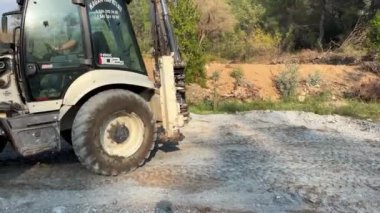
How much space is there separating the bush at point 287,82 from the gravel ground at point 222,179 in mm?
8018

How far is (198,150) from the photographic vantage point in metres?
7.91

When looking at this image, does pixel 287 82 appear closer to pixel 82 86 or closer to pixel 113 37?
pixel 113 37

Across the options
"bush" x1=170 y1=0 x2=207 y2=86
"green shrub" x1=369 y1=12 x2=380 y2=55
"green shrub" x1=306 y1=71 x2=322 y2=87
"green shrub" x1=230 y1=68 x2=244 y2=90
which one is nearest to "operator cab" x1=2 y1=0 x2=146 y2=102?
"bush" x1=170 y1=0 x2=207 y2=86

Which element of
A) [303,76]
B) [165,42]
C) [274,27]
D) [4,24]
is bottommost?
[303,76]

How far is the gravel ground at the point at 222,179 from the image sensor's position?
5.47 m

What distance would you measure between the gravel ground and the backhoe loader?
442mm

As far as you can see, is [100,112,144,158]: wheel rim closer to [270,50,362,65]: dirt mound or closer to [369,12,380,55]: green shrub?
[369,12,380,55]: green shrub

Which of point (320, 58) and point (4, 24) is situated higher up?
point (4, 24)

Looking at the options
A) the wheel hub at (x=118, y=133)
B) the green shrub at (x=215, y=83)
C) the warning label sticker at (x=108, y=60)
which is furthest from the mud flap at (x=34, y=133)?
the green shrub at (x=215, y=83)

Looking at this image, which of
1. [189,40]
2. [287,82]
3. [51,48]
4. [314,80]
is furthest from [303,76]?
[51,48]

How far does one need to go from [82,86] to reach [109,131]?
66 centimetres

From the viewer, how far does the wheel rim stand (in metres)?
6.46

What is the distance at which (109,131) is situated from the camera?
21.3ft

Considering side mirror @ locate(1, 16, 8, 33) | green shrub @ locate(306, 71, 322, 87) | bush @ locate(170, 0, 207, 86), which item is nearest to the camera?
side mirror @ locate(1, 16, 8, 33)
